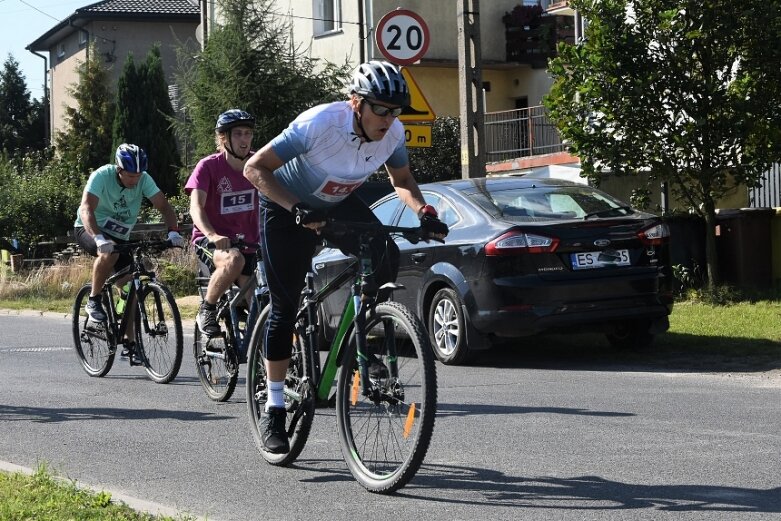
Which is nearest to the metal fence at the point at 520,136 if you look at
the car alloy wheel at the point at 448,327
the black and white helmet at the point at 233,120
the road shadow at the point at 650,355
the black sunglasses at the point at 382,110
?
the road shadow at the point at 650,355

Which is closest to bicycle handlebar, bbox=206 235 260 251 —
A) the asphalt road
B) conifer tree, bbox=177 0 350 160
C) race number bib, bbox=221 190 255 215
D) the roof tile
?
race number bib, bbox=221 190 255 215

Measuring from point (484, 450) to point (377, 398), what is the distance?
3.89ft

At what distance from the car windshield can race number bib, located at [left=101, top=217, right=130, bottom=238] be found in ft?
9.32

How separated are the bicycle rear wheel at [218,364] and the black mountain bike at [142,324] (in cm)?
69

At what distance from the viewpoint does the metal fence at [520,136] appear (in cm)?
3023

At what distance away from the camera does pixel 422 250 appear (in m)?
11.0

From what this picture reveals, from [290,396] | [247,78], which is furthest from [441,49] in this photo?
[290,396]

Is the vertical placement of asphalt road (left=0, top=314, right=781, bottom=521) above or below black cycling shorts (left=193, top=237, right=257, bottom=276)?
below

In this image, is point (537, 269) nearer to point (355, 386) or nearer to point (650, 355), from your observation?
point (650, 355)

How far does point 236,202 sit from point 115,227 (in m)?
1.84

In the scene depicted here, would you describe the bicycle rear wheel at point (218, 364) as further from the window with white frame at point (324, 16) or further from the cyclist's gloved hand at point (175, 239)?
the window with white frame at point (324, 16)

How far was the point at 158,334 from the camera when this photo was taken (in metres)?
9.75

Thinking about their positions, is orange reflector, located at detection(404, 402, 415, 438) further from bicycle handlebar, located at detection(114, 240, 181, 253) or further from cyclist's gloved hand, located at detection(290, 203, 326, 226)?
bicycle handlebar, located at detection(114, 240, 181, 253)

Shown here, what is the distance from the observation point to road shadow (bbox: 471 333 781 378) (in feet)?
32.9
